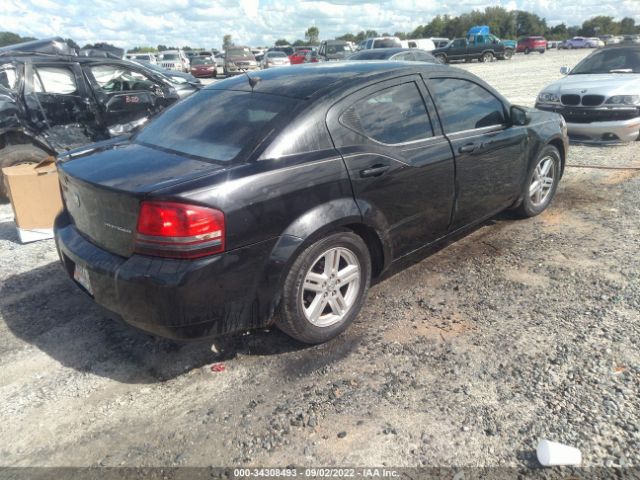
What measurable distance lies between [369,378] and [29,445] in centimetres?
174

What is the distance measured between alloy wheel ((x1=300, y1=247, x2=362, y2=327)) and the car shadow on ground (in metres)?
0.27

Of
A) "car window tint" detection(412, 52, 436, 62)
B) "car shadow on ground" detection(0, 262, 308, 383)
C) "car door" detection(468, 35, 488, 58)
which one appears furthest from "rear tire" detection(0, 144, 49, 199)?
"car door" detection(468, 35, 488, 58)

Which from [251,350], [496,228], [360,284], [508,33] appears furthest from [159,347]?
[508,33]

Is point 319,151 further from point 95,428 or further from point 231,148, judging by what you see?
point 95,428

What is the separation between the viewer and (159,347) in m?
3.18

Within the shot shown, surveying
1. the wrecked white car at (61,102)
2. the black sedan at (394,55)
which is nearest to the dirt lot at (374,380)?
the wrecked white car at (61,102)

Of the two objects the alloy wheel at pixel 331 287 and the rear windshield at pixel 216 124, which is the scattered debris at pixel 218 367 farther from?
the rear windshield at pixel 216 124

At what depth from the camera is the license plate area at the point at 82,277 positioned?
111 inches

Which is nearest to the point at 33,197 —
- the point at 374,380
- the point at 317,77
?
the point at 317,77

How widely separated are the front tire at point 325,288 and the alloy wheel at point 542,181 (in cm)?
258

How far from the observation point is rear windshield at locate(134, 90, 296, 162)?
2.89 metres

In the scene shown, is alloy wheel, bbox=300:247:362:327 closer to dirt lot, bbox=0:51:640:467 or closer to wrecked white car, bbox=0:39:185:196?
dirt lot, bbox=0:51:640:467

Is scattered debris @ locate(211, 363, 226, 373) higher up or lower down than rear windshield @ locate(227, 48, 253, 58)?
lower down

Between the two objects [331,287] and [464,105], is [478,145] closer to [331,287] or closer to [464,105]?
[464,105]
